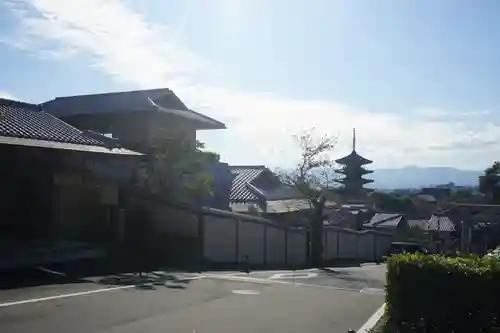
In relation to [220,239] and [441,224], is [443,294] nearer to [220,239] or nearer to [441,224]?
[220,239]

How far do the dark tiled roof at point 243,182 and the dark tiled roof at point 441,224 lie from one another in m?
19.0

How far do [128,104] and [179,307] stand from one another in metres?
21.0

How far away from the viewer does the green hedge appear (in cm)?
764

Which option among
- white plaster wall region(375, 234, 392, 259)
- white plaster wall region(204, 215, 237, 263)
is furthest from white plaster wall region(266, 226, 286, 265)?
white plaster wall region(375, 234, 392, 259)

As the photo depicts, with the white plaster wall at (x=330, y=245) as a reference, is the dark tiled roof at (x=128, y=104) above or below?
above

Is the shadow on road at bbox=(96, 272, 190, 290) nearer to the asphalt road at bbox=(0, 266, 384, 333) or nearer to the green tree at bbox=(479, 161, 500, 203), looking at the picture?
the asphalt road at bbox=(0, 266, 384, 333)

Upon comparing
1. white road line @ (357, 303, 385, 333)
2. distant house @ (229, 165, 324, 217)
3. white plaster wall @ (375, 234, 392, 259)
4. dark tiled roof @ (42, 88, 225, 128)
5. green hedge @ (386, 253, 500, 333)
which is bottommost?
white plaster wall @ (375, 234, 392, 259)

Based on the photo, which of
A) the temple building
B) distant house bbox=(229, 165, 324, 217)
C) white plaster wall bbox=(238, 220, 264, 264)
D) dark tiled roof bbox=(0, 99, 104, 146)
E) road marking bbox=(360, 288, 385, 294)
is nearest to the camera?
road marking bbox=(360, 288, 385, 294)

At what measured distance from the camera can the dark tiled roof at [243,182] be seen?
118 ft

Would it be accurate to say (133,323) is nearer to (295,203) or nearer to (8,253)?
(8,253)

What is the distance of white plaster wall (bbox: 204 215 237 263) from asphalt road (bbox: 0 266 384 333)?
7.91 metres

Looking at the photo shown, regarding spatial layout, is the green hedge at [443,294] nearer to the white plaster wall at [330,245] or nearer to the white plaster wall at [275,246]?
the white plaster wall at [275,246]

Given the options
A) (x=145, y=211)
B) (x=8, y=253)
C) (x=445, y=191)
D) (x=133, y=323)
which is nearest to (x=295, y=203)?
(x=145, y=211)

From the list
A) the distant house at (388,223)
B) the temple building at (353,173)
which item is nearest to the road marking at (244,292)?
the distant house at (388,223)
